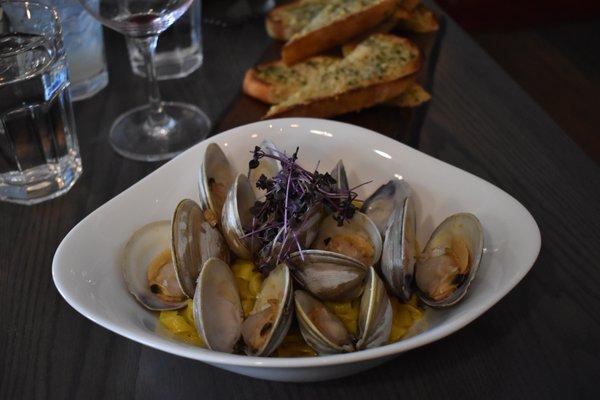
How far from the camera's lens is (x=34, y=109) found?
3.44ft

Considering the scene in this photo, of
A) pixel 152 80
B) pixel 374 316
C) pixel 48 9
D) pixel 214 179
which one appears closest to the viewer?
pixel 374 316

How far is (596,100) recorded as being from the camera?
2.20m

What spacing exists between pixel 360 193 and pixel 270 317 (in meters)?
0.30

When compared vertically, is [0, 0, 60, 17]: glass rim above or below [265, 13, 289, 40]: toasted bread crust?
above

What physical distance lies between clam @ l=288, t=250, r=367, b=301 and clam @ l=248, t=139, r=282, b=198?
195 mm

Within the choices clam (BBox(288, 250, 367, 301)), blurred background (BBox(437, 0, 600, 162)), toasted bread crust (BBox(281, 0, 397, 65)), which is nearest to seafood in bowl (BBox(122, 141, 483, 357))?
clam (BBox(288, 250, 367, 301))

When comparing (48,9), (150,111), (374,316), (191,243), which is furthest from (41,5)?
(374,316)

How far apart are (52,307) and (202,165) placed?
0.27m

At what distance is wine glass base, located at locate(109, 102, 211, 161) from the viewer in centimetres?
120

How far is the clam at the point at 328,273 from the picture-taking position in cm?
77

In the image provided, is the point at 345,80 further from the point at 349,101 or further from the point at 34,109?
the point at 34,109

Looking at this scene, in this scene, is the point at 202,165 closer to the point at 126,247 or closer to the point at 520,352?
the point at 126,247

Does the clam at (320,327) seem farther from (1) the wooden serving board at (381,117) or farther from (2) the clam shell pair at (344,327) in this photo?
(1) the wooden serving board at (381,117)

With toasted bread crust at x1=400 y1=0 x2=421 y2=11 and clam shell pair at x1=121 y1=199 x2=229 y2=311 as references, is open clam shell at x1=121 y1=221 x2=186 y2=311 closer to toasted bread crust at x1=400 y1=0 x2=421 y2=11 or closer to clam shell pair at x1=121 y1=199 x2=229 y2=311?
clam shell pair at x1=121 y1=199 x2=229 y2=311
